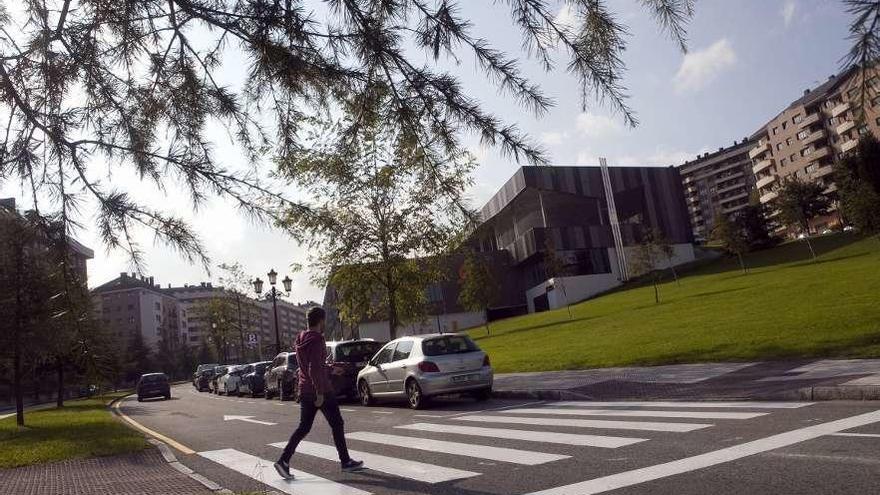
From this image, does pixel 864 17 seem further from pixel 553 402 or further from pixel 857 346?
pixel 857 346

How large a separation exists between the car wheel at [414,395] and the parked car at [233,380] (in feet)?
62.2

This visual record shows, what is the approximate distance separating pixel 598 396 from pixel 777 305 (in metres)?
17.0

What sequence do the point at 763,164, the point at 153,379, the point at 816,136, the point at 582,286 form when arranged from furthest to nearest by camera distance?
1. the point at 763,164
2. the point at 816,136
3. the point at 582,286
4. the point at 153,379

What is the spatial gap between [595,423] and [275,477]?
4.30 metres

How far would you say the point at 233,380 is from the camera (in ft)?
107

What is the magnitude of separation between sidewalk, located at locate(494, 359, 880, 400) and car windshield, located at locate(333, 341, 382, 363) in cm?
438

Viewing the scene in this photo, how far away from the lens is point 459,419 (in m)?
11.1

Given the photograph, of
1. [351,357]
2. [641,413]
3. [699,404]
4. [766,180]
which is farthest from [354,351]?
[766,180]

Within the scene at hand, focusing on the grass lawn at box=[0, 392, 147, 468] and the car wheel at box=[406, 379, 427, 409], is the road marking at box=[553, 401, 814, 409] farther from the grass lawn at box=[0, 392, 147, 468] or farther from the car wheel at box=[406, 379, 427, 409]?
the grass lawn at box=[0, 392, 147, 468]

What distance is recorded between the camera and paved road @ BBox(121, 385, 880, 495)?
520 centimetres

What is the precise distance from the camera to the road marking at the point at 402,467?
6.31m

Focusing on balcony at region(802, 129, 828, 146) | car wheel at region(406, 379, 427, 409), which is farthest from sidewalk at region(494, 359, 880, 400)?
balcony at region(802, 129, 828, 146)

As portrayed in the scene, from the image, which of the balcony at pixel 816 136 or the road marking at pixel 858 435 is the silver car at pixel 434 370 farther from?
the balcony at pixel 816 136

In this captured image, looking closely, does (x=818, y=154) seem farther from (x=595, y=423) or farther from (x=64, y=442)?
(x=64, y=442)
